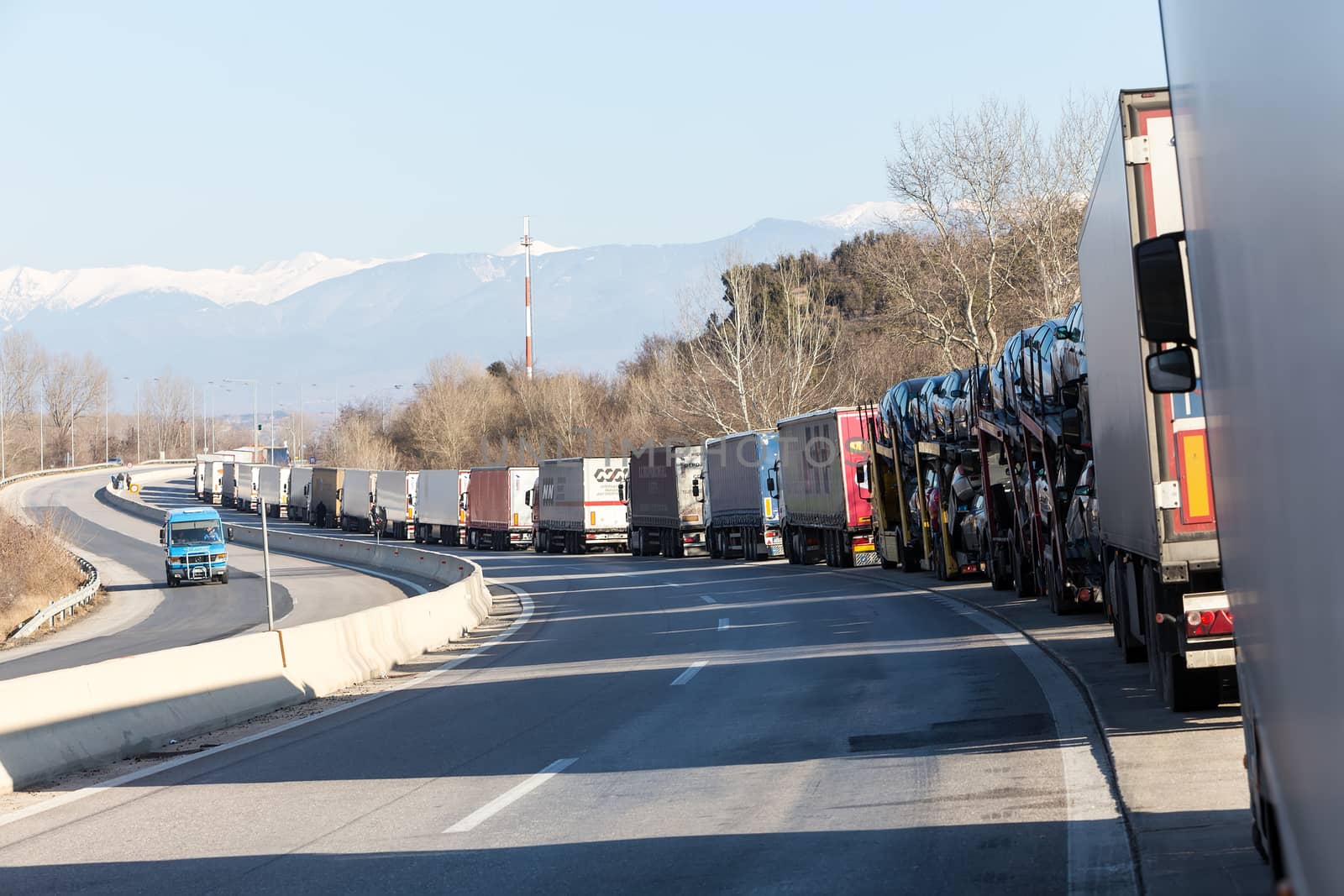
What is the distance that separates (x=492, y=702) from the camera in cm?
1487

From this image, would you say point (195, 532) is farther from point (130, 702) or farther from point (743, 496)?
point (130, 702)

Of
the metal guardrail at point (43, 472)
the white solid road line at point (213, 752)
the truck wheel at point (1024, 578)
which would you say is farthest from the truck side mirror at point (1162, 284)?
the metal guardrail at point (43, 472)

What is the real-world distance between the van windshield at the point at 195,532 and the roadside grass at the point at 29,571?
436cm

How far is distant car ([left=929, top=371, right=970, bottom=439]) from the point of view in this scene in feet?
82.5

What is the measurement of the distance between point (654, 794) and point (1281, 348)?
22.5 ft

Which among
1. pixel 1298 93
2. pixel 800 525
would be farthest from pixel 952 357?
pixel 1298 93

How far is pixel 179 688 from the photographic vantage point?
13.6 metres

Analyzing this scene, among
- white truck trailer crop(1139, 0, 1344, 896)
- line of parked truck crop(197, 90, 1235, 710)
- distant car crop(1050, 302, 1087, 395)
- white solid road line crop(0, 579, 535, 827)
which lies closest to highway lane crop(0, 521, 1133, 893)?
white solid road line crop(0, 579, 535, 827)

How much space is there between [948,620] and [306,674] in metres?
8.96

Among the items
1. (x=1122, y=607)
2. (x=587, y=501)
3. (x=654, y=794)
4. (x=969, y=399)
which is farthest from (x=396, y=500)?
(x=654, y=794)

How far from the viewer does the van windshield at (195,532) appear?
193 feet

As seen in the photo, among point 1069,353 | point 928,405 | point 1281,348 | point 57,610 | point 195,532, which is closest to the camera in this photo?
point 1281,348

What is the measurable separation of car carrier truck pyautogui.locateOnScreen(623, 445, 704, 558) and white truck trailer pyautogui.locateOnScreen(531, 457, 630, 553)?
82.6 inches

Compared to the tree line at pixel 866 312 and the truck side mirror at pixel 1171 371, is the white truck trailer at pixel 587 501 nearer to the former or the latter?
the tree line at pixel 866 312
